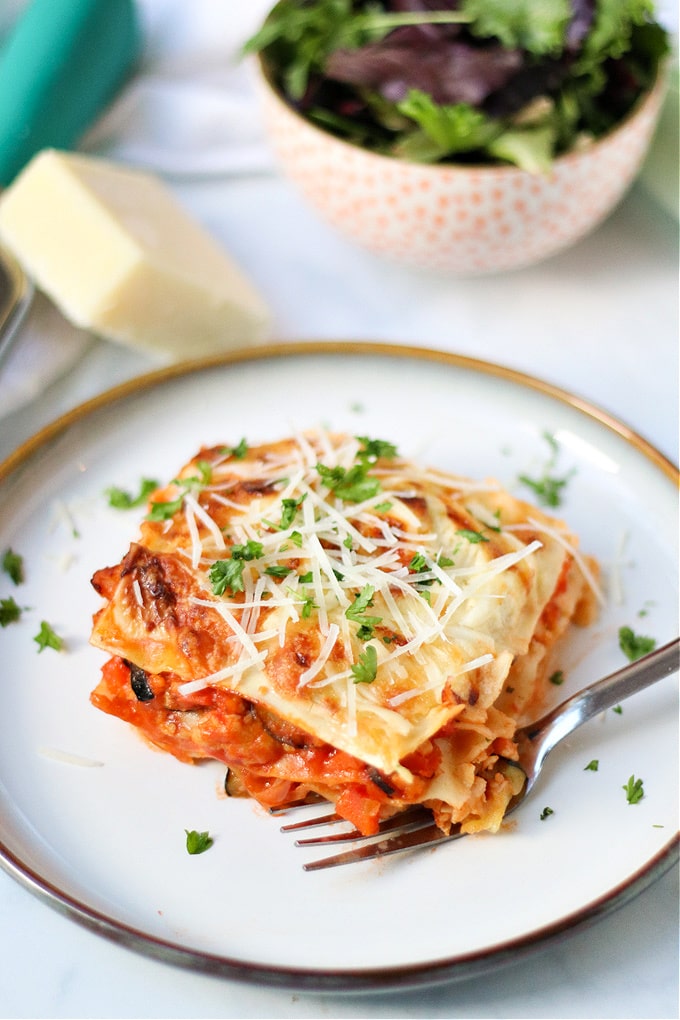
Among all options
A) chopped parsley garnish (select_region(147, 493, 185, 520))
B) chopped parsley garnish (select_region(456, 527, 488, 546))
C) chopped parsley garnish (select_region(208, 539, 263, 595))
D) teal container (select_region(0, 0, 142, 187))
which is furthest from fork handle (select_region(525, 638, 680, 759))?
teal container (select_region(0, 0, 142, 187))

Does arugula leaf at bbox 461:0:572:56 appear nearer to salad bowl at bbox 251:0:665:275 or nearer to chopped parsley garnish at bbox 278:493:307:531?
salad bowl at bbox 251:0:665:275

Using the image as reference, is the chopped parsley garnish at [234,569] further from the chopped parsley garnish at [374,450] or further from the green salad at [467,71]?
the green salad at [467,71]

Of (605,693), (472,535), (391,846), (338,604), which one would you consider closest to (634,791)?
(605,693)

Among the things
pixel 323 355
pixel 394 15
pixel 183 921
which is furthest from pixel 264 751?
pixel 394 15

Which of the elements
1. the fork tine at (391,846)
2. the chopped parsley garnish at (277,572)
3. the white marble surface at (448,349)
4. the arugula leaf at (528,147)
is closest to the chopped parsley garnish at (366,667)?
the chopped parsley garnish at (277,572)

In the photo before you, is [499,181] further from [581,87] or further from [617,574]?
[617,574]

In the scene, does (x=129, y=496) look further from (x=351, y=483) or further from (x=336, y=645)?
(x=336, y=645)
